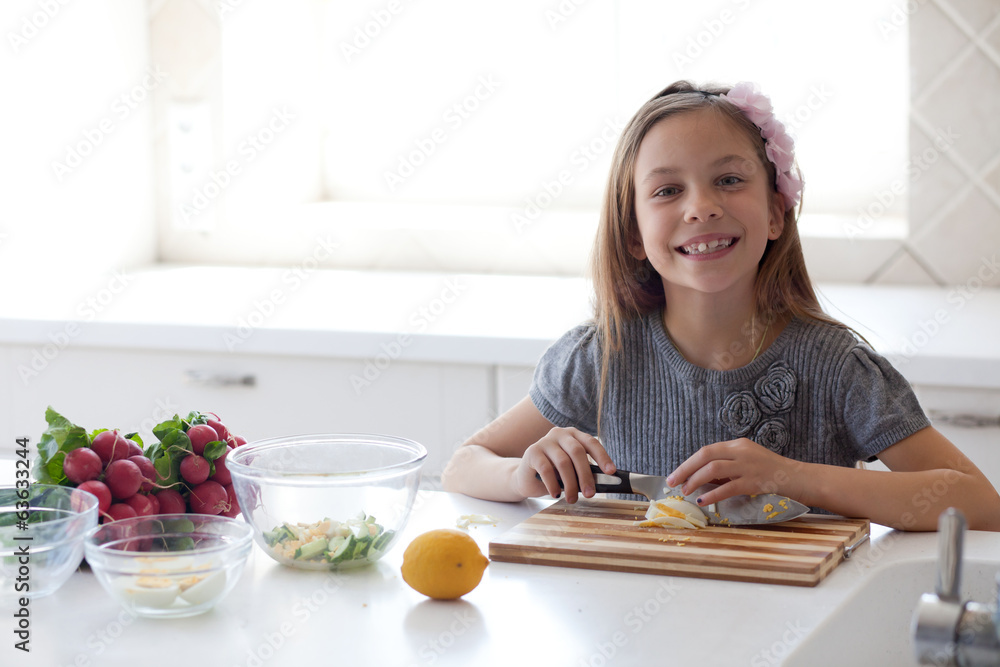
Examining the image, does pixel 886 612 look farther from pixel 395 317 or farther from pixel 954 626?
pixel 395 317

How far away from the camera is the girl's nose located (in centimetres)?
114

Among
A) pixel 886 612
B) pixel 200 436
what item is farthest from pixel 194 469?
pixel 886 612

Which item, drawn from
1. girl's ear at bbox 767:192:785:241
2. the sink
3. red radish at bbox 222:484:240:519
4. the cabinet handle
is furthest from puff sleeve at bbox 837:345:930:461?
the cabinet handle

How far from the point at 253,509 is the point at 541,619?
0.81 feet

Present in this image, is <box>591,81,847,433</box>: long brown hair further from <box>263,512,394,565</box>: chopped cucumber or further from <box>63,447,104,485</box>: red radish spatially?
<box>63,447,104,485</box>: red radish

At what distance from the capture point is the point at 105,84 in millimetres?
2371

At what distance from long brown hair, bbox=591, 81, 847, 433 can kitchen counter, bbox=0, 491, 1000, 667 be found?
439 millimetres

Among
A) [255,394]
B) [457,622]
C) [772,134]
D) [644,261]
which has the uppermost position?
[772,134]

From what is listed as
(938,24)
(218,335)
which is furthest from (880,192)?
(218,335)

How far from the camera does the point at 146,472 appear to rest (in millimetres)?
863

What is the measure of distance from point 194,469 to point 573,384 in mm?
534

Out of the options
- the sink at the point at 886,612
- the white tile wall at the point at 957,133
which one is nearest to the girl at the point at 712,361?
the sink at the point at 886,612

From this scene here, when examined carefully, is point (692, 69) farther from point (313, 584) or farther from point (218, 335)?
point (313, 584)

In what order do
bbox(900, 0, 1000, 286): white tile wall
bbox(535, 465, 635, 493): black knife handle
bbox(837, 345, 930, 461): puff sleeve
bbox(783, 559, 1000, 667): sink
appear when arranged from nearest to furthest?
1. bbox(783, 559, 1000, 667): sink
2. bbox(535, 465, 635, 493): black knife handle
3. bbox(837, 345, 930, 461): puff sleeve
4. bbox(900, 0, 1000, 286): white tile wall
